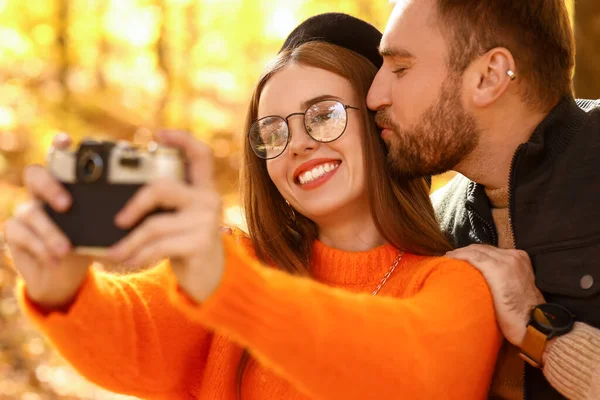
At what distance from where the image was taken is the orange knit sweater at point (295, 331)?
3.86 ft

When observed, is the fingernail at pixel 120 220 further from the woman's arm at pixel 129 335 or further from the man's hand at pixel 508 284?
the man's hand at pixel 508 284

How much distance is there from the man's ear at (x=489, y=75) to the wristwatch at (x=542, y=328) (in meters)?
0.71

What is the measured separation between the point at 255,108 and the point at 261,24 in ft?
21.7

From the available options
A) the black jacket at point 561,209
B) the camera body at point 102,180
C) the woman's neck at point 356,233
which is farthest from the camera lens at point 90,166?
the black jacket at point 561,209

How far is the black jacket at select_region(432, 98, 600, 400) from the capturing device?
6.24 ft

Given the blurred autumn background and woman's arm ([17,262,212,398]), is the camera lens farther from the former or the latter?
the blurred autumn background

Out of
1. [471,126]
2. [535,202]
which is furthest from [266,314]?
[471,126]

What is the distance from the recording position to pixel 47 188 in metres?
1.19

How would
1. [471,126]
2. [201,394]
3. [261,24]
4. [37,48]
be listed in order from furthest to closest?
[261,24], [37,48], [471,126], [201,394]

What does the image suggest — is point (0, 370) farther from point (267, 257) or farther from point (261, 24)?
point (261, 24)

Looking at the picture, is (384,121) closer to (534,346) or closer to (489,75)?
(489,75)

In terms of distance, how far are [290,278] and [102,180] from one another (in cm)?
36

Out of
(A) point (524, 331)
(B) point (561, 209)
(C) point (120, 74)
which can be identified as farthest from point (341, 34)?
(C) point (120, 74)

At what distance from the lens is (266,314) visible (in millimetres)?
1163
